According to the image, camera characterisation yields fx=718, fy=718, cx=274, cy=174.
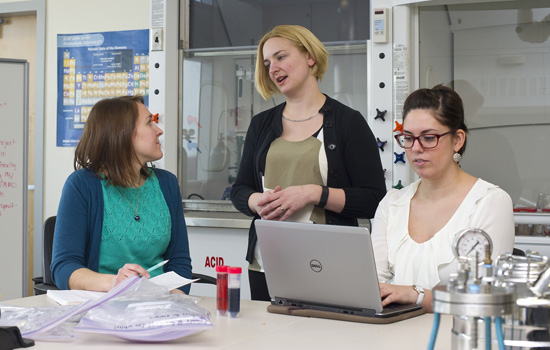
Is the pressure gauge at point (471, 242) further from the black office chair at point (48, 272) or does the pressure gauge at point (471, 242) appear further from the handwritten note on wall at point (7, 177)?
the handwritten note on wall at point (7, 177)

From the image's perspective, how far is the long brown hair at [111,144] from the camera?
226cm

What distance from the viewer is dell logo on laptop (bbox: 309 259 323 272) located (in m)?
1.74

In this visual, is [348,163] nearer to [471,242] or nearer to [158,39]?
[471,242]

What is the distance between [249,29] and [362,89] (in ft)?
2.67

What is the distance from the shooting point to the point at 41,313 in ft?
5.59

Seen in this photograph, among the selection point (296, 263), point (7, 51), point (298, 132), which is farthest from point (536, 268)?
point (7, 51)

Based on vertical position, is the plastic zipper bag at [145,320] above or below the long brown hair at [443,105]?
below

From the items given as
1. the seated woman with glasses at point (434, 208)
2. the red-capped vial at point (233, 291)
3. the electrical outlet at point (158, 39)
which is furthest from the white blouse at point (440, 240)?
the electrical outlet at point (158, 39)

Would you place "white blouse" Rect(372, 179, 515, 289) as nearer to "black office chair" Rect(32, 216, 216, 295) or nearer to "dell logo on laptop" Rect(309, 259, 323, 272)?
"dell logo on laptop" Rect(309, 259, 323, 272)

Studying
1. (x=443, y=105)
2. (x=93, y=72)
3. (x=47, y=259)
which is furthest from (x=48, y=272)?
(x=93, y=72)

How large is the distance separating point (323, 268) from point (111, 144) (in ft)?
2.91

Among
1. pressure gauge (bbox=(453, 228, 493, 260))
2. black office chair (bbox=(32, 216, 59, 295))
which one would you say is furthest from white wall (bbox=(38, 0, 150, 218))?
pressure gauge (bbox=(453, 228, 493, 260))

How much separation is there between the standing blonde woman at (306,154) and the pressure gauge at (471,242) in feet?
3.57

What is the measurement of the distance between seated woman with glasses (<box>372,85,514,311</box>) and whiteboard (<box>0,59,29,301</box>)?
2480mm
